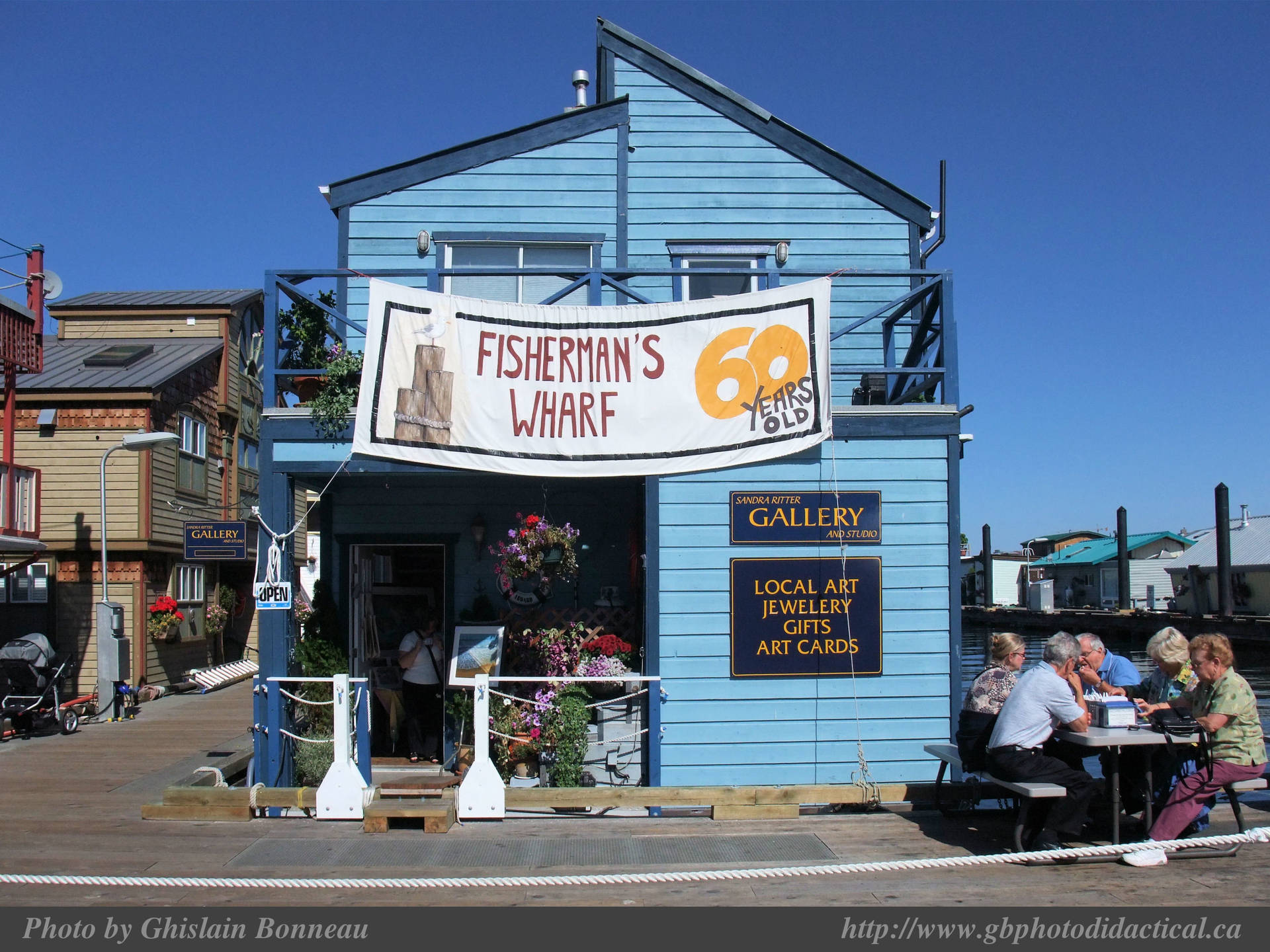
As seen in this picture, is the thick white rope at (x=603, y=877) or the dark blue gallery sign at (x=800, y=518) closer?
the thick white rope at (x=603, y=877)

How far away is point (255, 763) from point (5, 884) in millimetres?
2520

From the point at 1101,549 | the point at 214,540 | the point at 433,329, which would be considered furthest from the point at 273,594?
the point at 1101,549

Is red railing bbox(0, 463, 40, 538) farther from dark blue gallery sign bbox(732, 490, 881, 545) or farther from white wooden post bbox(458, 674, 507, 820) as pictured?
dark blue gallery sign bbox(732, 490, 881, 545)

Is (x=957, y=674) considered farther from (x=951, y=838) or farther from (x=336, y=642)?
(x=336, y=642)

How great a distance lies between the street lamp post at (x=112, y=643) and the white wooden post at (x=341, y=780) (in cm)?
996

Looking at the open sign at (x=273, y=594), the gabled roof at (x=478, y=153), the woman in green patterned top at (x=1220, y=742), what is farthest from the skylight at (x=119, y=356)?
the woman in green patterned top at (x=1220, y=742)

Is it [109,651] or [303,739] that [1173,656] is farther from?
[109,651]

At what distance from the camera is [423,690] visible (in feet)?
36.0

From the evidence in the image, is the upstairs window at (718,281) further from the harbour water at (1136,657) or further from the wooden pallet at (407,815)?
the harbour water at (1136,657)

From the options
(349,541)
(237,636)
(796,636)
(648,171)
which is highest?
(648,171)

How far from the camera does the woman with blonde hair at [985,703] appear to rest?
7402 millimetres

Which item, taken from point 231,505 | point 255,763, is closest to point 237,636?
point 231,505

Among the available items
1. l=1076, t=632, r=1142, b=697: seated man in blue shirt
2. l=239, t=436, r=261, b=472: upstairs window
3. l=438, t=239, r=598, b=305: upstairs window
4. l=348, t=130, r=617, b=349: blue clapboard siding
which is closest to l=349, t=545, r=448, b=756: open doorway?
l=438, t=239, r=598, b=305: upstairs window

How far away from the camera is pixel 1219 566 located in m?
39.2
